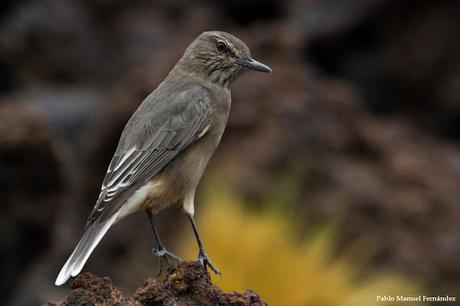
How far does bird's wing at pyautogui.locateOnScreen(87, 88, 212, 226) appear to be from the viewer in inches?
298

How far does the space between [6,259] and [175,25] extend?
18.6 ft

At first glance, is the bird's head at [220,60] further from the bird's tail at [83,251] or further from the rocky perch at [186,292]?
the rocky perch at [186,292]

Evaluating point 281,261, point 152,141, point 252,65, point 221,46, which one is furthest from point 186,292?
point 281,261

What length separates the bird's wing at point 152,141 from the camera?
24.8 ft

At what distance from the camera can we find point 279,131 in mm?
10953

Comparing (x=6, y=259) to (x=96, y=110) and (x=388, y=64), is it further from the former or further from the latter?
(x=388, y=64)

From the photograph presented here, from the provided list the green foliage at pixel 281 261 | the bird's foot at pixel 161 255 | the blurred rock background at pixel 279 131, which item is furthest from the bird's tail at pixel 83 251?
the green foliage at pixel 281 261

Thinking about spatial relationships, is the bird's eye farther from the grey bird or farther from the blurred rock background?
the blurred rock background

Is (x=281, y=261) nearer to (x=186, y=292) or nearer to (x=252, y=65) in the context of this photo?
(x=252, y=65)

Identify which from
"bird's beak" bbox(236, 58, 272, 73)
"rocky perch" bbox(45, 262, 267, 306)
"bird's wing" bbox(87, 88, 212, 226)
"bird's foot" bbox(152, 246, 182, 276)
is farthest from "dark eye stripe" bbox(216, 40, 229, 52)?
"rocky perch" bbox(45, 262, 267, 306)

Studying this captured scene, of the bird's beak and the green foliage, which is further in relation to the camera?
the green foliage

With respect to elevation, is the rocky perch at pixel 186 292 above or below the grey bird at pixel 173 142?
below

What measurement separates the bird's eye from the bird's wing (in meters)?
0.48

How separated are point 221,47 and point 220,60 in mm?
119
